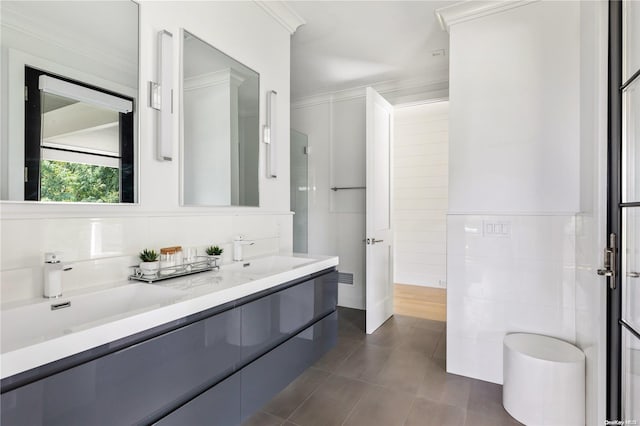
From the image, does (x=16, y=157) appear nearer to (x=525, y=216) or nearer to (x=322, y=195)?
(x=525, y=216)

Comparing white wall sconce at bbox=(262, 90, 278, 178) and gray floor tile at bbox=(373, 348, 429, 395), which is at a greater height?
white wall sconce at bbox=(262, 90, 278, 178)

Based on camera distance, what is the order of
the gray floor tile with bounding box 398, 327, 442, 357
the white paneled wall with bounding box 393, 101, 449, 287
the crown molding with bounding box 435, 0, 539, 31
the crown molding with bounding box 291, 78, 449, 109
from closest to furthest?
the crown molding with bounding box 435, 0, 539, 31, the gray floor tile with bounding box 398, 327, 442, 357, the crown molding with bounding box 291, 78, 449, 109, the white paneled wall with bounding box 393, 101, 449, 287

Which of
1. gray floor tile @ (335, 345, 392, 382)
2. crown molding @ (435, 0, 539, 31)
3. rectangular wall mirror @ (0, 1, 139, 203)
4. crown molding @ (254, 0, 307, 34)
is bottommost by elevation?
gray floor tile @ (335, 345, 392, 382)

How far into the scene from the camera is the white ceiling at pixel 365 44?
2.34 m

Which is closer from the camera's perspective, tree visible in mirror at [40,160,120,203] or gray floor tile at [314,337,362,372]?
tree visible in mirror at [40,160,120,203]

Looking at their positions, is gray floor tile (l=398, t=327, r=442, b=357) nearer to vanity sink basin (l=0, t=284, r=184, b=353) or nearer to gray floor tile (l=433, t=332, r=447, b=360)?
gray floor tile (l=433, t=332, r=447, b=360)

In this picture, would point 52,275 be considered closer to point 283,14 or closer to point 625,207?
point 283,14

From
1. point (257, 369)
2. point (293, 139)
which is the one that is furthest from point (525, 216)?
point (293, 139)

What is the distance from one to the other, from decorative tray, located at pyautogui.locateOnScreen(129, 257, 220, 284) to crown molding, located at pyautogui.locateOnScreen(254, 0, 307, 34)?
71.9 inches

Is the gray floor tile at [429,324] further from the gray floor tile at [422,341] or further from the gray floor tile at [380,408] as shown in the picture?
the gray floor tile at [380,408]

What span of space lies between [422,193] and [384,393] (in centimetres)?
360

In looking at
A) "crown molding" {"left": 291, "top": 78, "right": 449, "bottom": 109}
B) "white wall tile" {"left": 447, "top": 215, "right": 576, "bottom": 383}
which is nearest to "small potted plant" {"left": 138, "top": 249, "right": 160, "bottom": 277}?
"white wall tile" {"left": 447, "top": 215, "right": 576, "bottom": 383}

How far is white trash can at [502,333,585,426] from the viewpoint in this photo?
1688 mm

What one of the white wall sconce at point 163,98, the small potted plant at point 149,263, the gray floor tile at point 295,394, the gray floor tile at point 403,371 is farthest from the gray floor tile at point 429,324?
the white wall sconce at point 163,98
